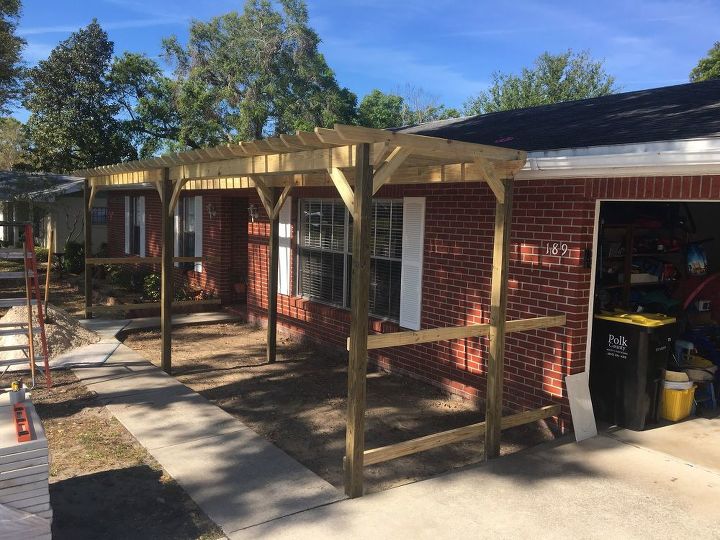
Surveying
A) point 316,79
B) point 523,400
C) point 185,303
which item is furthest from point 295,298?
point 316,79

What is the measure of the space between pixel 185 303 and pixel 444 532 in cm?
779

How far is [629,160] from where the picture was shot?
436cm

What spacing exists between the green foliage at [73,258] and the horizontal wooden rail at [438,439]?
47.8 feet

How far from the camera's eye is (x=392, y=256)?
7.75 metres

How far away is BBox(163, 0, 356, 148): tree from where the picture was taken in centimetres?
3150

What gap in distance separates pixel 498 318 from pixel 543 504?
1512 millimetres

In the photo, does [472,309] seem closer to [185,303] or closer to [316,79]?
[185,303]

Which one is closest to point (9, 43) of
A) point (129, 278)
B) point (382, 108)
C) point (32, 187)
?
point (32, 187)

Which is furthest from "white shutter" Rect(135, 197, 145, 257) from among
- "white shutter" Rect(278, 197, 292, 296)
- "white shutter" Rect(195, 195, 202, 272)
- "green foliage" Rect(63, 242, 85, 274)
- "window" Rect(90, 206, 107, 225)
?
"white shutter" Rect(278, 197, 292, 296)

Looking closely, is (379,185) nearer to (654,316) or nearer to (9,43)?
(654,316)

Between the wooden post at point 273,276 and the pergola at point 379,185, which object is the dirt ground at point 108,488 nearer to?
the pergola at point 379,185

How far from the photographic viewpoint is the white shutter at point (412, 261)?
23.7 feet

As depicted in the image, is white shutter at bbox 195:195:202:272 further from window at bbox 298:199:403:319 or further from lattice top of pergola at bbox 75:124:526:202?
lattice top of pergola at bbox 75:124:526:202

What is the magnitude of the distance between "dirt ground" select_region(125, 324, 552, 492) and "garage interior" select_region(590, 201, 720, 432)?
873 millimetres
